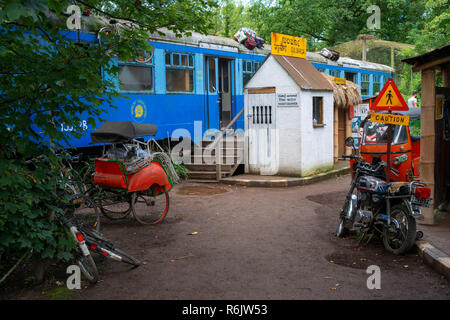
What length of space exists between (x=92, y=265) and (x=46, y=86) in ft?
6.39

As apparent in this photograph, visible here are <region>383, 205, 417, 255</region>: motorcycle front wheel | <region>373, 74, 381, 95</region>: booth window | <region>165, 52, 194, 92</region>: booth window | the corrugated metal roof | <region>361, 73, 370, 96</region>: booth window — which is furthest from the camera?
<region>373, 74, 381, 95</region>: booth window

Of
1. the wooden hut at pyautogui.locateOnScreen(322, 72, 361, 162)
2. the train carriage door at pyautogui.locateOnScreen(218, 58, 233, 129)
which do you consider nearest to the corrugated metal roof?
the wooden hut at pyautogui.locateOnScreen(322, 72, 361, 162)

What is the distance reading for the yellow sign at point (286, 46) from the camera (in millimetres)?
12641

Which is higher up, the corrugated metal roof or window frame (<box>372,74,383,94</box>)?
window frame (<box>372,74,383,94</box>)

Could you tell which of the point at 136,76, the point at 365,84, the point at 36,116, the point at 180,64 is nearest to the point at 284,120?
the point at 180,64

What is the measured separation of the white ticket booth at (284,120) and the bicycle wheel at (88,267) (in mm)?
8020

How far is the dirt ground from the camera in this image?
4.76 m

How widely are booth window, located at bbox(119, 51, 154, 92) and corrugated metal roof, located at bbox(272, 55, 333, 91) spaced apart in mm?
3429

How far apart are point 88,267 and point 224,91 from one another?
418 inches

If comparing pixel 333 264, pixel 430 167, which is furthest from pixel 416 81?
pixel 333 264

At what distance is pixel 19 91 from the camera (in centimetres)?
462

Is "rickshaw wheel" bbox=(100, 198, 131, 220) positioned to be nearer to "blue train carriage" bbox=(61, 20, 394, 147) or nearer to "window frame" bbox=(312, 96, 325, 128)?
"blue train carriage" bbox=(61, 20, 394, 147)

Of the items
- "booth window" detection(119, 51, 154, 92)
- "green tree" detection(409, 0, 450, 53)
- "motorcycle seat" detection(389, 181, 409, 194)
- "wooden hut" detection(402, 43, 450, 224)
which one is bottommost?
"motorcycle seat" detection(389, 181, 409, 194)

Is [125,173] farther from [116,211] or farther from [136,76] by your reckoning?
[136,76]
